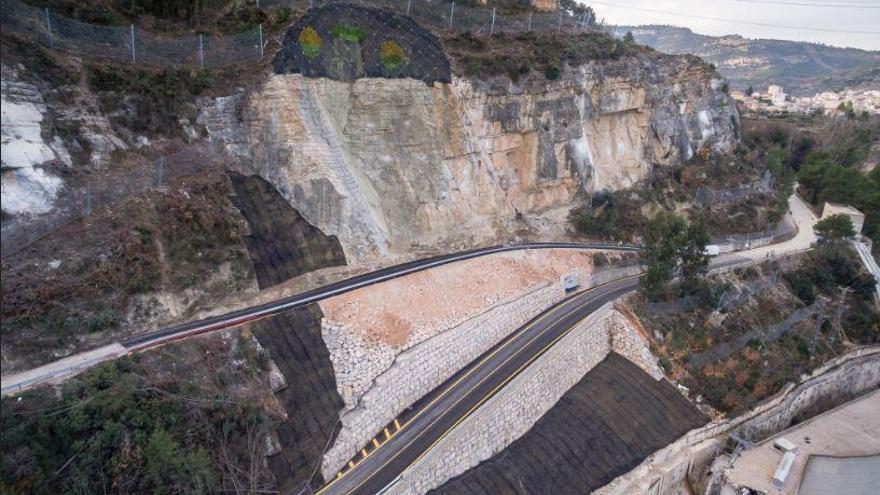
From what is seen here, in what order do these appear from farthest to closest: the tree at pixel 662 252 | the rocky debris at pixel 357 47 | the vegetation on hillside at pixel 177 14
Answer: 1. the tree at pixel 662 252
2. the rocky debris at pixel 357 47
3. the vegetation on hillside at pixel 177 14

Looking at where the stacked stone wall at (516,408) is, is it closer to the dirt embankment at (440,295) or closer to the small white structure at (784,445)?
the dirt embankment at (440,295)

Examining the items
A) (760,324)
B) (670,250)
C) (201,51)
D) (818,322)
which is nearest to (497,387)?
(670,250)

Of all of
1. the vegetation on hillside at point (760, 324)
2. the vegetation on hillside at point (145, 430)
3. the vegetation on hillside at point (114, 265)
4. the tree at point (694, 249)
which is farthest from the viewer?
the tree at point (694, 249)

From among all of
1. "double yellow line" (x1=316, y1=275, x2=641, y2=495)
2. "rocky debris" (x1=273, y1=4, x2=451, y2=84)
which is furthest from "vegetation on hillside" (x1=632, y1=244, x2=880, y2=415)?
"rocky debris" (x1=273, y1=4, x2=451, y2=84)

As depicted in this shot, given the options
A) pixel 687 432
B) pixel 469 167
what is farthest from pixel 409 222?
pixel 687 432

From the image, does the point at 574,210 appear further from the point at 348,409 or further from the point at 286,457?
the point at 286,457

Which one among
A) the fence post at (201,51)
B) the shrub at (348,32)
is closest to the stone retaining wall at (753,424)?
the shrub at (348,32)

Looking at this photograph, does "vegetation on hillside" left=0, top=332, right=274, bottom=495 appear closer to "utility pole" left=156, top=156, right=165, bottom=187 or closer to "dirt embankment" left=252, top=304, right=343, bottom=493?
"dirt embankment" left=252, top=304, right=343, bottom=493
